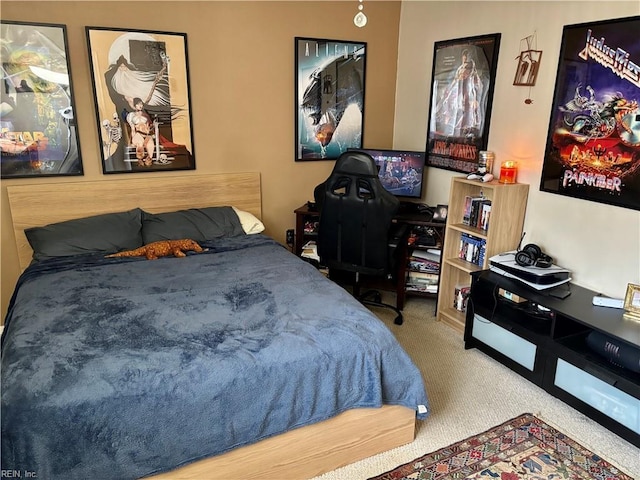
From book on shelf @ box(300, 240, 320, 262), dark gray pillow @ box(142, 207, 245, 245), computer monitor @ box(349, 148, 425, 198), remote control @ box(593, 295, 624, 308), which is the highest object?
computer monitor @ box(349, 148, 425, 198)

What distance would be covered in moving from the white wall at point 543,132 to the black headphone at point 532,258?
0.39 feet

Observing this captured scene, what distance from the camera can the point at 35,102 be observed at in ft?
9.75

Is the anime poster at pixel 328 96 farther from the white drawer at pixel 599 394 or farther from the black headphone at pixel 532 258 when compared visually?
the white drawer at pixel 599 394

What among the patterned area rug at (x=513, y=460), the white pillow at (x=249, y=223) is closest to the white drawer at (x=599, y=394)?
the patterned area rug at (x=513, y=460)

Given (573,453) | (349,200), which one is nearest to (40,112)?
(349,200)

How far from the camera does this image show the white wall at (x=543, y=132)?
2580mm

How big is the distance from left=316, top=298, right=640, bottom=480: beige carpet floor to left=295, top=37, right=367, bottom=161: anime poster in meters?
1.68

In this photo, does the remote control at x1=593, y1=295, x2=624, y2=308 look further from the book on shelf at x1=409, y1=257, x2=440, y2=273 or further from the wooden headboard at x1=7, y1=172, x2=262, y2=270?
the wooden headboard at x1=7, y1=172, x2=262, y2=270

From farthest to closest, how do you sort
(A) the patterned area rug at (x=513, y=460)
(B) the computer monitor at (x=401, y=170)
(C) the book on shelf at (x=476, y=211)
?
(B) the computer monitor at (x=401, y=170) < (C) the book on shelf at (x=476, y=211) < (A) the patterned area rug at (x=513, y=460)

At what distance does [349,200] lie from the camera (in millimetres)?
3047

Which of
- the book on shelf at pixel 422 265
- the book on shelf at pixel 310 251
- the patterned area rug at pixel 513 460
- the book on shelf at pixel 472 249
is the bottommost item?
the patterned area rug at pixel 513 460

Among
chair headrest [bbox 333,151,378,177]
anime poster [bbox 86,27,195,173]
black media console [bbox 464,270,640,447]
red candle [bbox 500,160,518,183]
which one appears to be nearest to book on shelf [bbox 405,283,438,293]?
black media console [bbox 464,270,640,447]

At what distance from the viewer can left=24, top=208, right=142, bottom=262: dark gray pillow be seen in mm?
2928

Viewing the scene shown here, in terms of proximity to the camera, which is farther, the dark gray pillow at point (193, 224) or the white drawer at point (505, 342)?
the dark gray pillow at point (193, 224)
